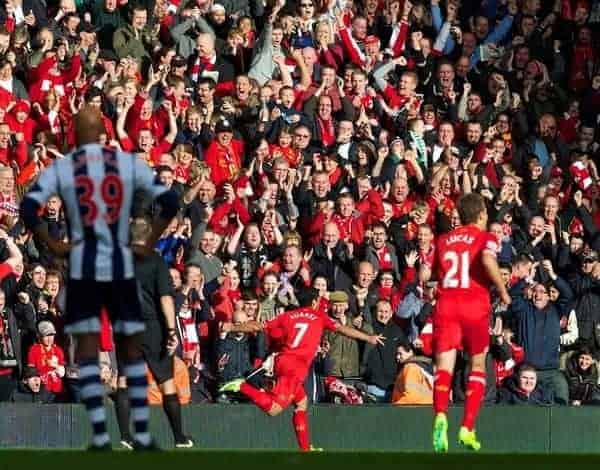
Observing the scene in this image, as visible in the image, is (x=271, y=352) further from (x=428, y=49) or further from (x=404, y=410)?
(x=428, y=49)

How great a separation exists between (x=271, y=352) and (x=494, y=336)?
2244 mm

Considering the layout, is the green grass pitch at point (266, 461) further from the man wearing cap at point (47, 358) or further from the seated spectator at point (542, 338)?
the seated spectator at point (542, 338)

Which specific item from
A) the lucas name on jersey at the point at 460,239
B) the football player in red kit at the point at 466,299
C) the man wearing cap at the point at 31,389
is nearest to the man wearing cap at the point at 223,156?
the man wearing cap at the point at 31,389

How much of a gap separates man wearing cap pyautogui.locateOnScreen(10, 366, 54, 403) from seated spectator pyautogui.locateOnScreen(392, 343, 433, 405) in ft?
11.0

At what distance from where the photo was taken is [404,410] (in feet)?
63.4

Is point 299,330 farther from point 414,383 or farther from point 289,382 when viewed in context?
point 414,383

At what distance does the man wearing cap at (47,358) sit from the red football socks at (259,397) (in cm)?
172

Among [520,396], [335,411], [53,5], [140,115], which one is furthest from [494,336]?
[53,5]

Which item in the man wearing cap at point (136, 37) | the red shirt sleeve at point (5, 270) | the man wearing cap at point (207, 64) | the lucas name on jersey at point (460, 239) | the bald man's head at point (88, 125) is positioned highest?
the man wearing cap at point (136, 37)

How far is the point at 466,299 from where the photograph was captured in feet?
51.2

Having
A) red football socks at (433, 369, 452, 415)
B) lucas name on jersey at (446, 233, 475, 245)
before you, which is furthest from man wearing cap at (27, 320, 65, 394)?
lucas name on jersey at (446, 233, 475, 245)

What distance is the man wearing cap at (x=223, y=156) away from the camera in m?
22.2

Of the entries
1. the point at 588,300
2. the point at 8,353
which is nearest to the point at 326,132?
the point at 588,300

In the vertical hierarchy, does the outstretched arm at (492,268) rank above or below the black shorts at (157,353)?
above
